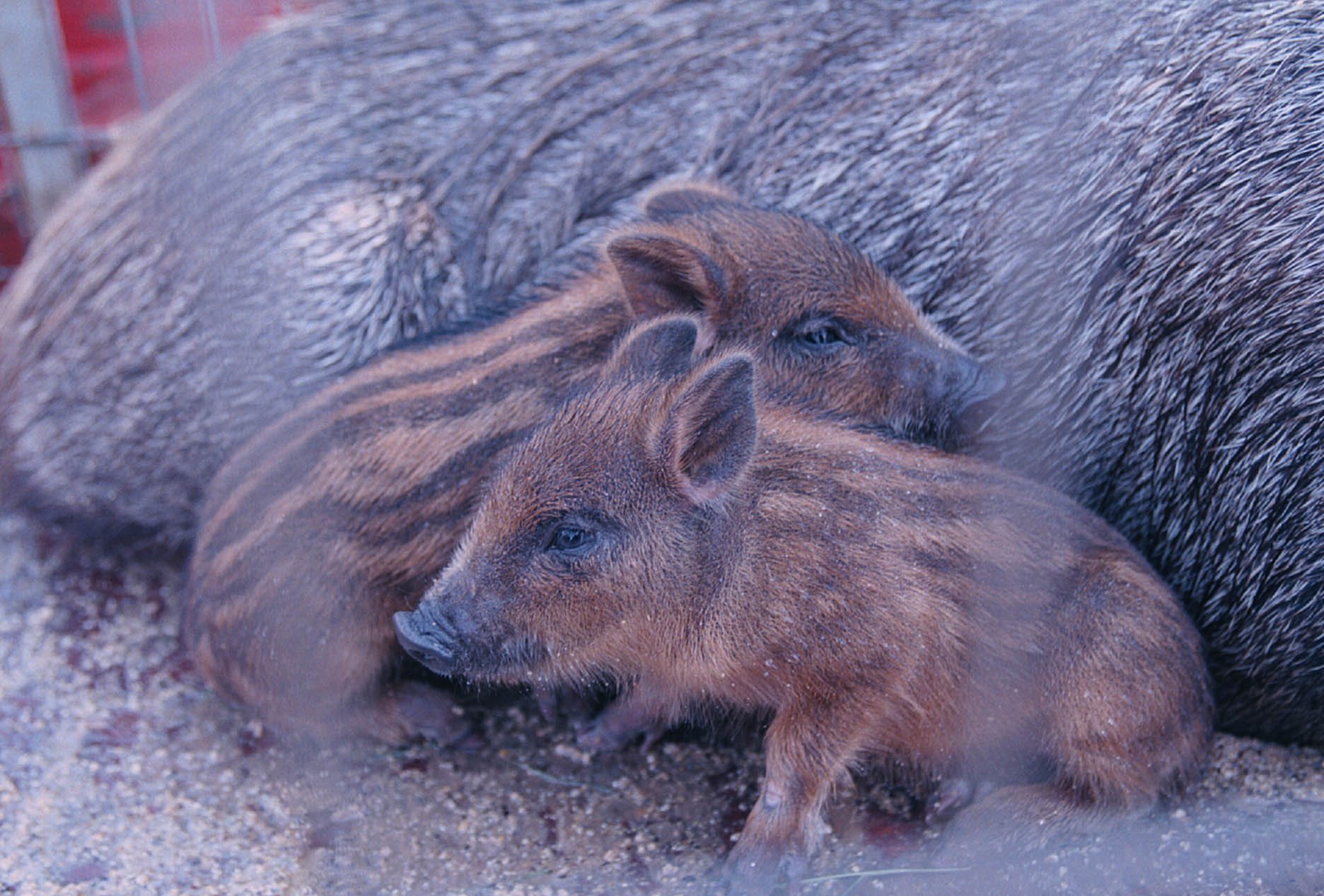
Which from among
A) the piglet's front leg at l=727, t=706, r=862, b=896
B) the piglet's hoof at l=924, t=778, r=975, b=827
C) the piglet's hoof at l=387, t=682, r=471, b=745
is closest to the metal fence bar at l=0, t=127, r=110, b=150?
the piglet's hoof at l=387, t=682, r=471, b=745

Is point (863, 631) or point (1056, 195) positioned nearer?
point (863, 631)

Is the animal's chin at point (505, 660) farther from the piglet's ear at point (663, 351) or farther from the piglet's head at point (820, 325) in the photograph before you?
the piglet's head at point (820, 325)

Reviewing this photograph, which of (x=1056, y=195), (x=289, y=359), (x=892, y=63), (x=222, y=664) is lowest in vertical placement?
(x=222, y=664)

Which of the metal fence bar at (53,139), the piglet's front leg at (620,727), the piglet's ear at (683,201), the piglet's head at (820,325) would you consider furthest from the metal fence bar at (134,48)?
the piglet's front leg at (620,727)

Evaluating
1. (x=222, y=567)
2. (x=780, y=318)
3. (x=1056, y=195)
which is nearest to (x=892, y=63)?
(x=1056, y=195)

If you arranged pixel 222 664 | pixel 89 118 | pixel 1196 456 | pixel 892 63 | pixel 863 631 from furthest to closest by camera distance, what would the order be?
1. pixel 89 118
2. pixel 892 63
3. pixel 222 664
4. pixel 1196 456
5. pixel 863 631

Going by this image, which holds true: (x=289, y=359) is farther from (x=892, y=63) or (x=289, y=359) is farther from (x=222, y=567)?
(x=892, y=63)

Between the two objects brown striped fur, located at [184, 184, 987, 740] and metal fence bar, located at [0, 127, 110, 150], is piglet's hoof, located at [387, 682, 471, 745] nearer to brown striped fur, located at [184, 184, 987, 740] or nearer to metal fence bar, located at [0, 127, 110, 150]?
brown striped fur, located at [184, 184, 987, 740]
